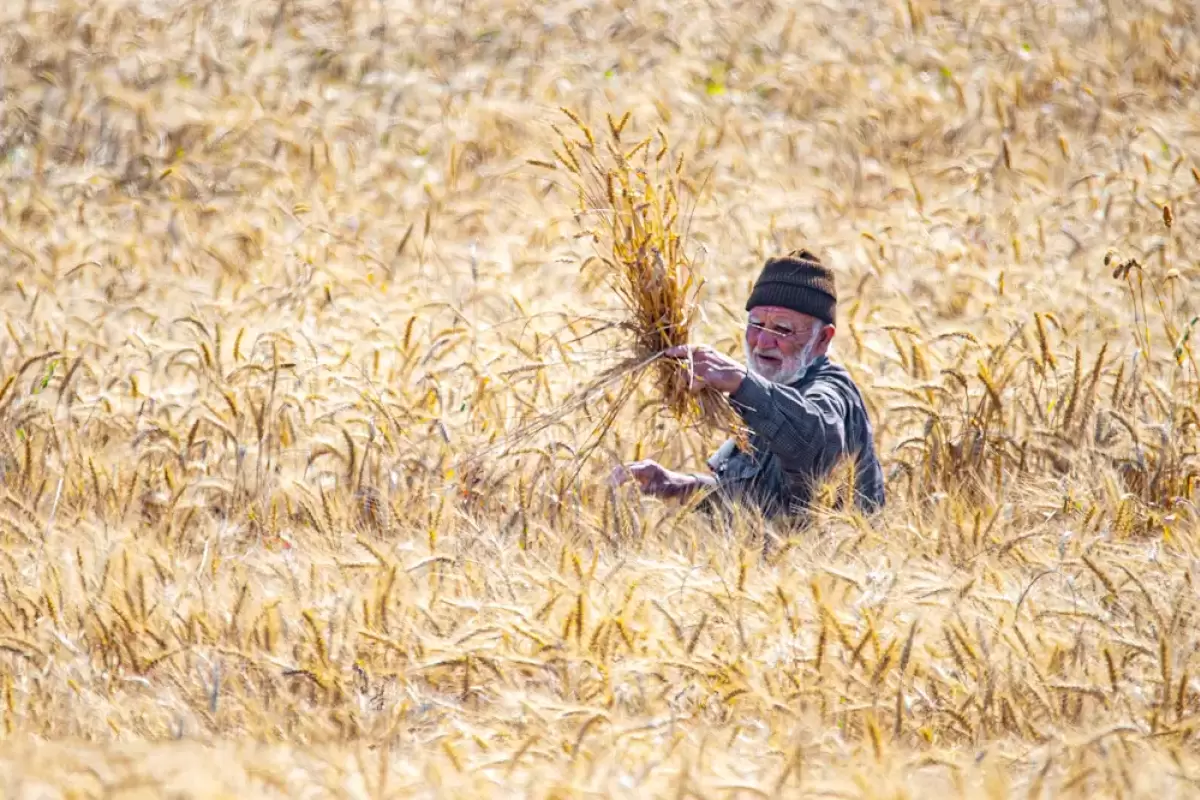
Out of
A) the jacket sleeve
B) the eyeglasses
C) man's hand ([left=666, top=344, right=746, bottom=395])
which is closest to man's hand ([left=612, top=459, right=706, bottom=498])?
the jacket sleeve

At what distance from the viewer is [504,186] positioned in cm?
811

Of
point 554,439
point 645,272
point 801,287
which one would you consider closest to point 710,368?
point 645,272

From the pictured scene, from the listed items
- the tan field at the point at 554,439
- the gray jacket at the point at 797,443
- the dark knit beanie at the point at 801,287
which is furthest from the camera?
the dark knit beanie at the point at 801,287

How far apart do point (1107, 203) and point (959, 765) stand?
4815 mm

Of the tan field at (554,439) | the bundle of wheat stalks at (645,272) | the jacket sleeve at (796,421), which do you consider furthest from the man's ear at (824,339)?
the bundle of wheat stalks at (645,272)

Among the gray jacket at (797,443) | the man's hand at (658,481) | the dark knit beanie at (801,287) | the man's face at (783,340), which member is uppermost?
the dark knit beanie at (801,287)

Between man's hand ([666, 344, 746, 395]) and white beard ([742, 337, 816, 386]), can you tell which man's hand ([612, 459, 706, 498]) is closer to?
white beard ([742, 337, 816, 386])

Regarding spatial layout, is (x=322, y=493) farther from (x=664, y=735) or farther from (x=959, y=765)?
(x=959, y=765)

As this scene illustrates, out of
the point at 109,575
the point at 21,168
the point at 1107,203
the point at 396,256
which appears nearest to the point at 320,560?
the point at 109,575

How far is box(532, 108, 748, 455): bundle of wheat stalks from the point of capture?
11.5 ft

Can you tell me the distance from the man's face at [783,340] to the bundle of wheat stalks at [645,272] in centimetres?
53

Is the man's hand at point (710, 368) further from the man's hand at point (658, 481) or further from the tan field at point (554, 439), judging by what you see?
the man's hand at point (658, 481)

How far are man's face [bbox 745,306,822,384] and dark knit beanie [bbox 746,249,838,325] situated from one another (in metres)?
0.03

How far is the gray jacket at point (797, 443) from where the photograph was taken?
3.59 meters
